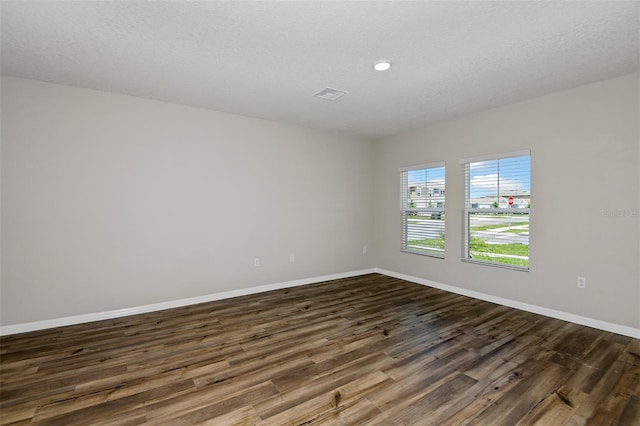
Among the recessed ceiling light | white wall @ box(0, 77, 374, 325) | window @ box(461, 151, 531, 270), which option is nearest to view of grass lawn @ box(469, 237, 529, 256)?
window @ box(461, 151, 531, 270)

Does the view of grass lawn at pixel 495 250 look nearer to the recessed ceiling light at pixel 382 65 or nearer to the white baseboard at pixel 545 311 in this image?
the white baseboard at pixel 545 311

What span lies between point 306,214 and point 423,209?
2025mm

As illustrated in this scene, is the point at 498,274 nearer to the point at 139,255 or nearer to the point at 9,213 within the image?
the point at 139,255

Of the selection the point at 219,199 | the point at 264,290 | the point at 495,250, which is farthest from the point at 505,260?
the point at 219,199

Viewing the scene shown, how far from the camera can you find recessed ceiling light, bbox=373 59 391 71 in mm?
2818

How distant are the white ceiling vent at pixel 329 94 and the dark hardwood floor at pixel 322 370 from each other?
264 cm

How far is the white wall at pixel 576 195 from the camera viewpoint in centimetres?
309

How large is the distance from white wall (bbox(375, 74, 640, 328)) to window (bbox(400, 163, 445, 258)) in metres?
0.45

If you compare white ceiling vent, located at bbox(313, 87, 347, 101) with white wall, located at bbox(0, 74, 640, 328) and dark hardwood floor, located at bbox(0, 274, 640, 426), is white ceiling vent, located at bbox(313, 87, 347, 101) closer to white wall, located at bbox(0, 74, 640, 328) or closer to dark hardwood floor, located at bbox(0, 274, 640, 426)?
white wall, located at bbox(0, 74, 640, 328)

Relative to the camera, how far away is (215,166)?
4289 mm

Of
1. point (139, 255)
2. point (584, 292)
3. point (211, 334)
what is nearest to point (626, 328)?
point (584, 292)

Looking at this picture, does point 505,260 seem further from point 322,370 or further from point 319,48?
point 319,48

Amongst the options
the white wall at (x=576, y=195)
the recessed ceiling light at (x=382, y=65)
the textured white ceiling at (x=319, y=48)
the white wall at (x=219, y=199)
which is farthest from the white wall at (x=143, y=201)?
the white wall at (x=576, y=195)

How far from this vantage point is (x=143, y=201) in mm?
3783
